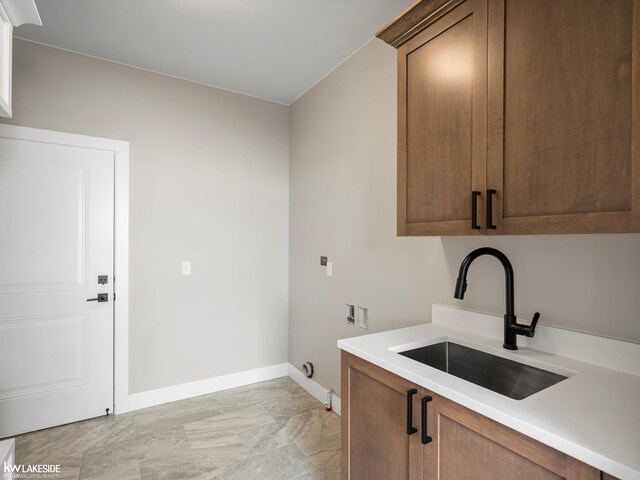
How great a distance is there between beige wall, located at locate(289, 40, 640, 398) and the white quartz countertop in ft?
0.41

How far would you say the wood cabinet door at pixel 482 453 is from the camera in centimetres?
80

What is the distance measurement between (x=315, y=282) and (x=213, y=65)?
192cm

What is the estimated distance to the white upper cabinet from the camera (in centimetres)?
146

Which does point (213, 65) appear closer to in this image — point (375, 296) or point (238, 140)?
point (238, 140)

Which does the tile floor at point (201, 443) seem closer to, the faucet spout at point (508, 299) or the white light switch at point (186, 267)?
the white light switch at point (186, 267)

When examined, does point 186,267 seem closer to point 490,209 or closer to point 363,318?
point 363,318

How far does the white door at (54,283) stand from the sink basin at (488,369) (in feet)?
7.79

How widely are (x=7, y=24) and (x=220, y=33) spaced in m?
1.12

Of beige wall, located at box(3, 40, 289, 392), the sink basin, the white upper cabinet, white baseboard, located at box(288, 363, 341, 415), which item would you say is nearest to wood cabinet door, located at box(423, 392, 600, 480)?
the sink basin

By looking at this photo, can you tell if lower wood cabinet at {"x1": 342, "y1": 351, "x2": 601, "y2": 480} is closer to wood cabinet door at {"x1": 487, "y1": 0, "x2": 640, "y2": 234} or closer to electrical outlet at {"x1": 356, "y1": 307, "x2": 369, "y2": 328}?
wood cabinet door at {"x1": 487, "y1": 0, "x2": 640, "y2": 234}

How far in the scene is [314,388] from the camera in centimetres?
296

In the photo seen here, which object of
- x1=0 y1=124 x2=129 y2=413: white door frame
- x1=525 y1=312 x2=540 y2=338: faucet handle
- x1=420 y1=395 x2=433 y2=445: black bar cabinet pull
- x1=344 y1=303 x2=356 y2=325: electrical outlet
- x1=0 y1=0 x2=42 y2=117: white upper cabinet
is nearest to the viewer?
x1=420 y1=395 x2=433 y2=445: black bar cabinet pull

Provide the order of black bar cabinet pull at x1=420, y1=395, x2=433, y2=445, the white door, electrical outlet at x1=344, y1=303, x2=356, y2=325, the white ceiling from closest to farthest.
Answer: black bar cabinet pull at x1=420, y1=395, x2=433, y2=445 < the white ceiling < the white door < electrical outlet at x1=344, y1=303, x2=356, y2=325

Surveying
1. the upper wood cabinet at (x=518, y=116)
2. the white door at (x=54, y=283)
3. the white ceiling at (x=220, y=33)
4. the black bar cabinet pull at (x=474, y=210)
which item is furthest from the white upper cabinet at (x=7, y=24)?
the black bar cabinet pull at (x=474, y=210)
